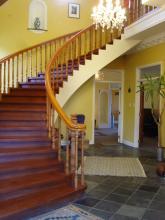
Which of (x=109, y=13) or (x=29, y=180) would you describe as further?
(x=109, y=13)

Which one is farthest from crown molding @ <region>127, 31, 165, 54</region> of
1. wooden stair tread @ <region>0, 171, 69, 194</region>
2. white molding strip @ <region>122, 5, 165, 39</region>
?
wooden stair tread @ <region>0, 171, 69, 194</region>

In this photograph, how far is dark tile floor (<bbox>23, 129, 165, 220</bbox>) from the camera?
9.93ft

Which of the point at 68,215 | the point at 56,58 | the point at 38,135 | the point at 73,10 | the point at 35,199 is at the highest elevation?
the point at 73,10

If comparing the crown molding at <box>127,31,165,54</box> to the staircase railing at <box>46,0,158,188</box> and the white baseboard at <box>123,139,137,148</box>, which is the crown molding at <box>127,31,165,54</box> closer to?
the staircase railing at <box>46,0,158,188</box>

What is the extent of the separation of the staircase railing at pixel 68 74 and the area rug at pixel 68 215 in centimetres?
43

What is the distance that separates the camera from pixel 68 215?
117 inches

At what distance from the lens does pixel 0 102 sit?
17.3ft

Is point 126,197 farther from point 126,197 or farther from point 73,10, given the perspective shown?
point 73,10

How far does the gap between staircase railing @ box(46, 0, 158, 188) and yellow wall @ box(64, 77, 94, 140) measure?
0.95 meters

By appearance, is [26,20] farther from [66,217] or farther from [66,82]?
[66,217]

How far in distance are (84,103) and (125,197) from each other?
4.28 metres

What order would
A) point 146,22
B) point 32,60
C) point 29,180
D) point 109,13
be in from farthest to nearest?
1. point 32,60
2. point 146,22
3. point 109,13
4. point 29,180

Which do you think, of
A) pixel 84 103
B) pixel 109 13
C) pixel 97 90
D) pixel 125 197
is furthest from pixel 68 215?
pixel 97 90

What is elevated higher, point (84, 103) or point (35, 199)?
point (84, 103)
